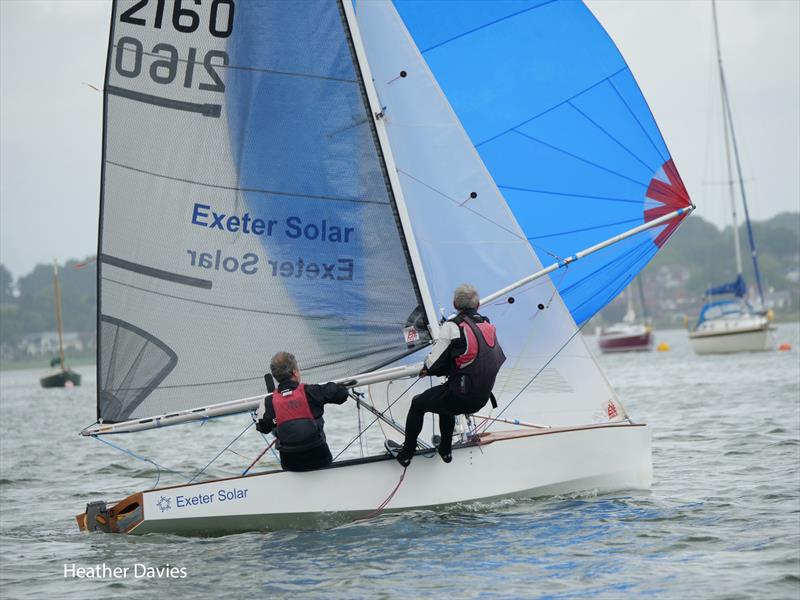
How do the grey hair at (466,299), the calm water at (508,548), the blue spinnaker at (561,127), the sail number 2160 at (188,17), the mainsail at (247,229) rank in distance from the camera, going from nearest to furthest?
the calm water at (508,548) → the grey hair at (466,299) → the sail number 2160 at (188,17) → the mainsail at (247,229) → the blue spinnaker at (561,127)

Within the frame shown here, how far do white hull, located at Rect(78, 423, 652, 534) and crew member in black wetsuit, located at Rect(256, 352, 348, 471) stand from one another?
0.12 m

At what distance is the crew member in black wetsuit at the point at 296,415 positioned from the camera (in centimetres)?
767

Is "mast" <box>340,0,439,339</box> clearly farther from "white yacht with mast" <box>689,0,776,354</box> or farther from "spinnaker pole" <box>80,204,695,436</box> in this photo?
"white yacht with mast" <box>689,0,776,354</box>

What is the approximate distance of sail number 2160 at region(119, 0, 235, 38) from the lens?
26.3ft

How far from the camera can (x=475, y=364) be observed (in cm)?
761

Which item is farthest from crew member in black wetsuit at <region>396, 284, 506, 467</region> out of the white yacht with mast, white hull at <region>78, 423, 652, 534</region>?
the white yacht with mast

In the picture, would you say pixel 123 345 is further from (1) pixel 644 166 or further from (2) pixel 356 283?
(1) pixel 644 166

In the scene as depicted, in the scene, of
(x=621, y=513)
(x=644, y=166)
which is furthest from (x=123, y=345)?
(x=644, y=166)

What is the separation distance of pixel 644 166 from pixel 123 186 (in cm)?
394

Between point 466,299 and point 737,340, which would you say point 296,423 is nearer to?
point 466,299

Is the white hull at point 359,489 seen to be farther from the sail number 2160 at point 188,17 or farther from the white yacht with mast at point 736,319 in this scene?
the white yacht with mast at point 736,319

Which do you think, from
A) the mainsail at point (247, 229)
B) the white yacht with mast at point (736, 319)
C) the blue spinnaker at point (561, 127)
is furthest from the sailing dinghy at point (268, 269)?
the white yacht with mast at point (736, 319)

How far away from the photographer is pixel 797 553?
643 centimetres

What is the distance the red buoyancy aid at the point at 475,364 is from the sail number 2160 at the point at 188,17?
8.55ft
